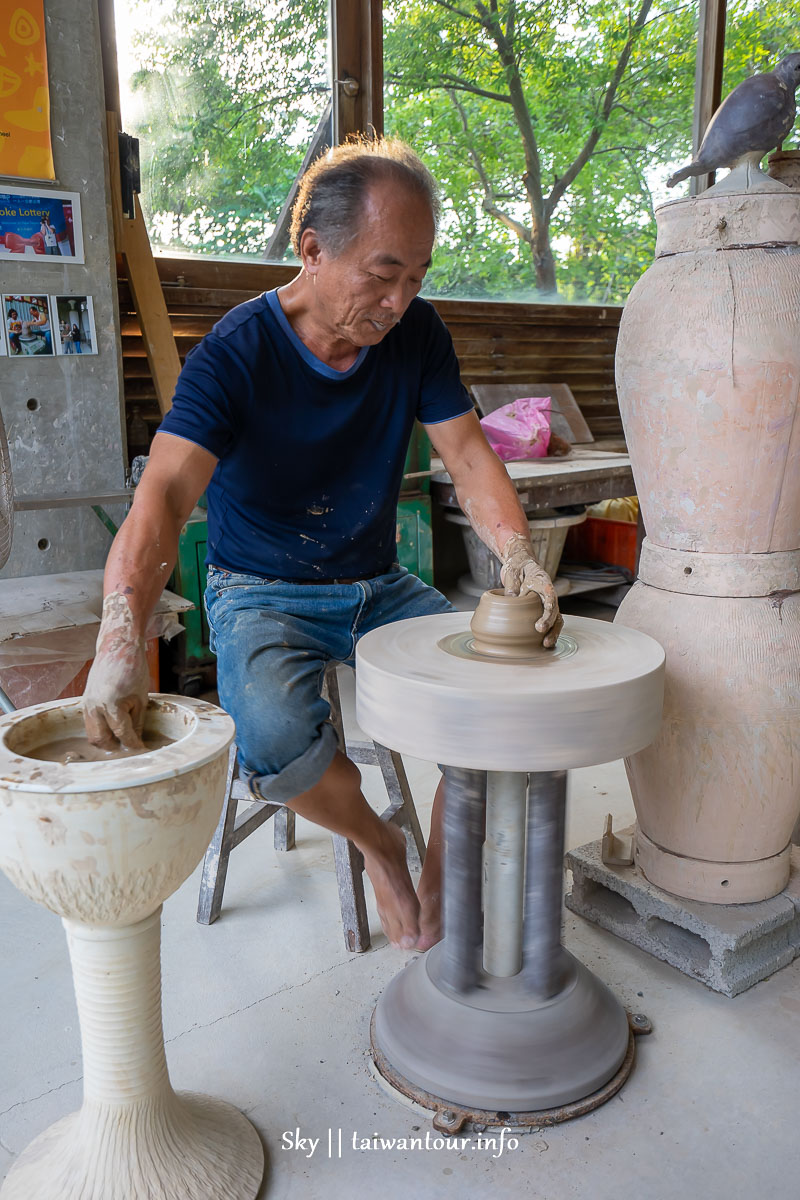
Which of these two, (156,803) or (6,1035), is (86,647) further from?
(156,803)

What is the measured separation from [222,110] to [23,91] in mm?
1369

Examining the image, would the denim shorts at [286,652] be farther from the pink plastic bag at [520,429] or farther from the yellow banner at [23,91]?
the pink plastic bag at [520,429]

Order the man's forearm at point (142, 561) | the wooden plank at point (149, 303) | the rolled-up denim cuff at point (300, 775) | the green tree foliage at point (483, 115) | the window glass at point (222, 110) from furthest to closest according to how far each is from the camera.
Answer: the green tree foliage at point (483, 115), the window glass at point (222, 110), the wooden plank at point (149, 303), the rolled-up denim cuff at point (300, 775), the man's forearm at point (142, 561)

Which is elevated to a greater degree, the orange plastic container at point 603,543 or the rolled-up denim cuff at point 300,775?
the rolled-up denim cuff at point 300,775

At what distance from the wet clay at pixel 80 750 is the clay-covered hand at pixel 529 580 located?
0.65m

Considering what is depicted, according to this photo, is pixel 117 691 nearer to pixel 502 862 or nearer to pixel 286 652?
pixel 286 652

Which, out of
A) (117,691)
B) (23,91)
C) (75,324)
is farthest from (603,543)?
(117,691)

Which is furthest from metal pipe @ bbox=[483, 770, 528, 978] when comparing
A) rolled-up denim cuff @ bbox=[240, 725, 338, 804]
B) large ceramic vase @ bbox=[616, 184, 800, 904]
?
large ceramic vase @ bbox=[616, 184, 800, 904]

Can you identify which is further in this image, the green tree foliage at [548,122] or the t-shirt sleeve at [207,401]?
the green tree foliage at [548,122]

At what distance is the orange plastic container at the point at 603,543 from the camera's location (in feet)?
16.9

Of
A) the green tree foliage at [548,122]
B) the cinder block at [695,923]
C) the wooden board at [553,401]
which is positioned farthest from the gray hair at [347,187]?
the wooden board at [553,401]

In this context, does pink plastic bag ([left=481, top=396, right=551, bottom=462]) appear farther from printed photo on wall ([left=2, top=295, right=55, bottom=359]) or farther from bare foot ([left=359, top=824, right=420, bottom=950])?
bare foot ([left=359, top=824, right=420, bottom=950])

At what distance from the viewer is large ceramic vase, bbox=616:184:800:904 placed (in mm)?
1693

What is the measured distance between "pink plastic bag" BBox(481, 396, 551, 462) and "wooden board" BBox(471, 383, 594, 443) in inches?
10.3
